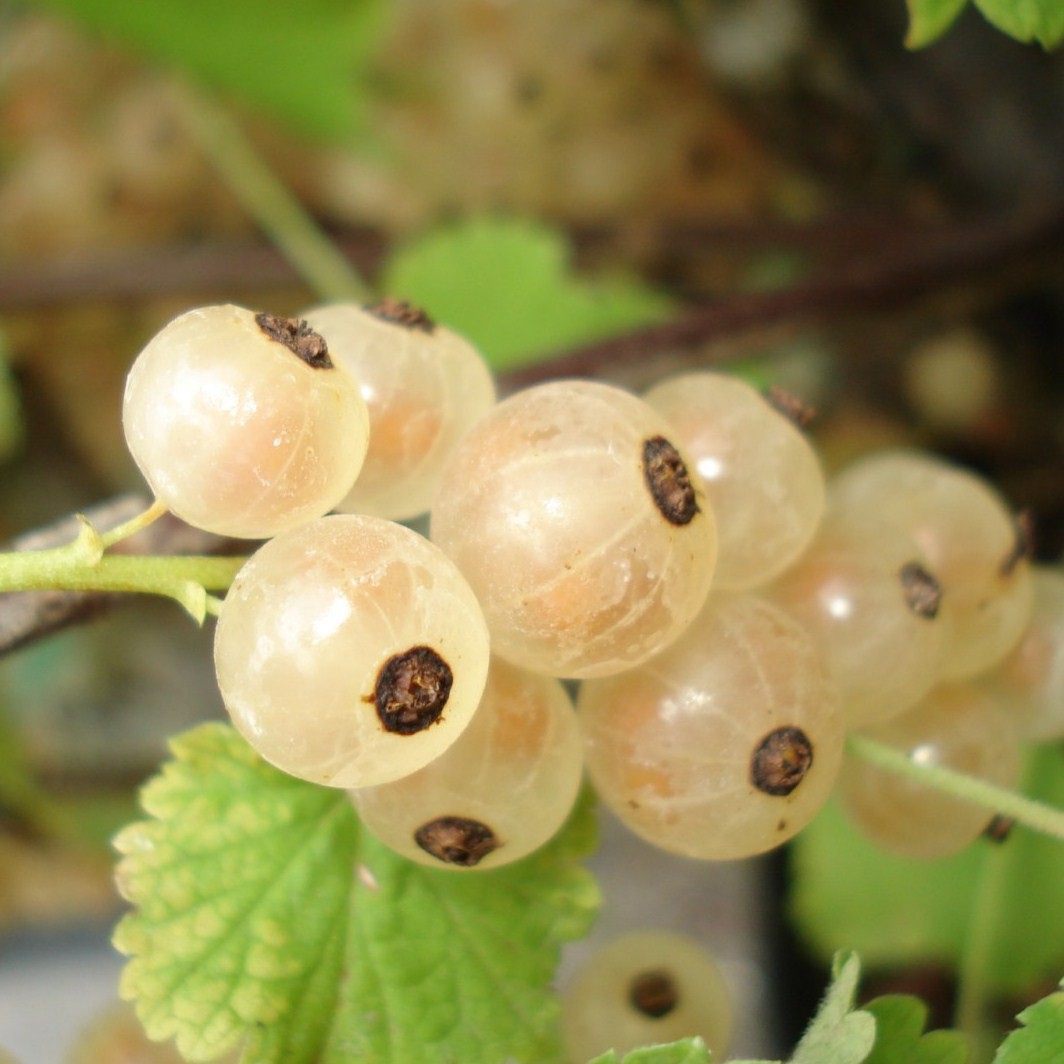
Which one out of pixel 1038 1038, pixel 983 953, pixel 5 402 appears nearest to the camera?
pixel 1038 1038

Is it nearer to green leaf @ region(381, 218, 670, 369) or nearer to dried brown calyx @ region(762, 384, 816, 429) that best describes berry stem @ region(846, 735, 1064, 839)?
dried brown calyx @ region(762, 384, 816, 429)

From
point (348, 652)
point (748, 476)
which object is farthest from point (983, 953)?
point (348, 652)

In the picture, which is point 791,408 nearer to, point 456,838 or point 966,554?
point 966,554

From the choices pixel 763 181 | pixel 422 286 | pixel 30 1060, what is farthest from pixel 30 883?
pixel 763 181

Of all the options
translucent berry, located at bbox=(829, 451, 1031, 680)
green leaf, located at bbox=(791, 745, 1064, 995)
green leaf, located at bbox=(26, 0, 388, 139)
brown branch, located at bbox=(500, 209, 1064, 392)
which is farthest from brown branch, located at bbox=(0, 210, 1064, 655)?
green leaf, located at bbox=(791, 745, 1064, 995)

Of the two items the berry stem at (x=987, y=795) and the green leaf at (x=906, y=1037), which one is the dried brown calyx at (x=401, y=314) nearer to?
the berry stem at (x=987, y=795)

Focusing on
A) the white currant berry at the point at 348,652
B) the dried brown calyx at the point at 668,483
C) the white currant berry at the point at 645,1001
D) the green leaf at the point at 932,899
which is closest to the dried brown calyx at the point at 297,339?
the white currant berry at the point at 348,652

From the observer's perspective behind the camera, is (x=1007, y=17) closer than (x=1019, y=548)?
Yes
